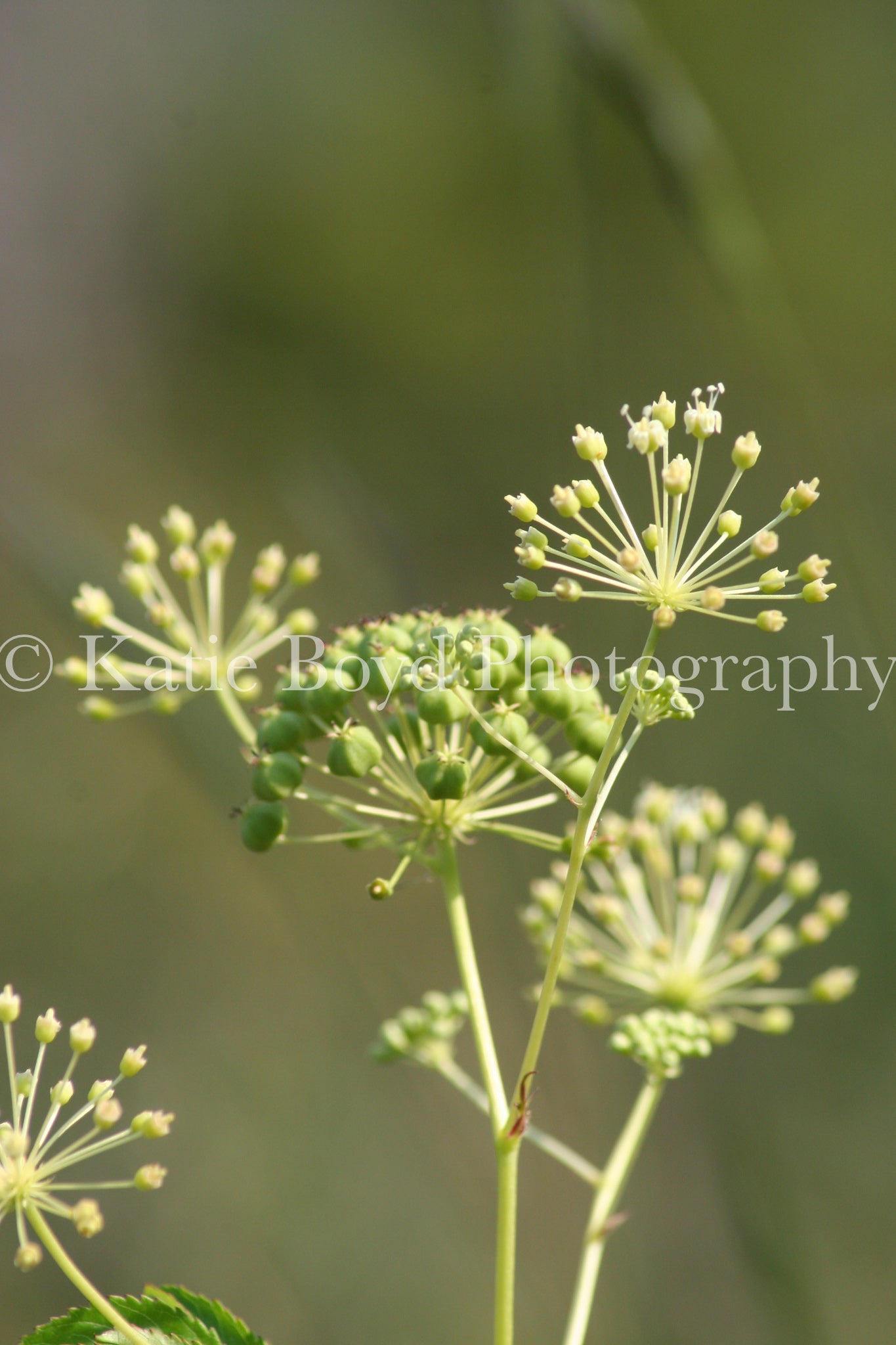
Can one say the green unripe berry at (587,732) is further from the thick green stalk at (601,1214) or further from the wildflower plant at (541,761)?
the thick green stalk at (601,1214)

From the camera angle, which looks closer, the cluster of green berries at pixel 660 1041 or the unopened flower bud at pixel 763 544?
the unopened flower bud at pixel 763 544

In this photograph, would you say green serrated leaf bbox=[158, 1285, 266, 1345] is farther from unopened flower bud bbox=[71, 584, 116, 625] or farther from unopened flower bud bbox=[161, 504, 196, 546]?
unopened flower bud bbox=[161, 504, 196, 546]

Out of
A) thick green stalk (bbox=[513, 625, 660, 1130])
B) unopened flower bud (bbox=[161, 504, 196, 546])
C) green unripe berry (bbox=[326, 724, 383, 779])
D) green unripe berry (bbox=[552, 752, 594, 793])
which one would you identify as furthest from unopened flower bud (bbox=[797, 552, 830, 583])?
unopened flower bud (bbox=[161, 504, 196, 546])

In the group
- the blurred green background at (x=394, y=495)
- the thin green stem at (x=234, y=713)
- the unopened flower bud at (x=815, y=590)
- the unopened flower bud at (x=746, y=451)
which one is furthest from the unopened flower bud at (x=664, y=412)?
the blurred green background at (x=394, y=495)

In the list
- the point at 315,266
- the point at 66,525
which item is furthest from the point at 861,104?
the point at 66,525

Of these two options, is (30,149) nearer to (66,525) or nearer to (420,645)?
(66,525)

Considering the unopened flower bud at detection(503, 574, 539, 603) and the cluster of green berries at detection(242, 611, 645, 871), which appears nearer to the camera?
the unopened flower bud at detection(503, 574, 539, 603)
